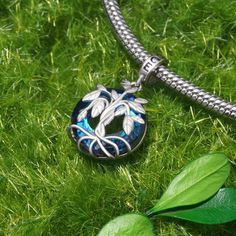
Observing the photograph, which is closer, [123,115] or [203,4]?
[123,115]

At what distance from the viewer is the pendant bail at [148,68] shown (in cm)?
146

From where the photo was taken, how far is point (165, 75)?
145cm

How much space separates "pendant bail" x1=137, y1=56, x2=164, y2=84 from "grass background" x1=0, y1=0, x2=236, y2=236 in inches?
1.1

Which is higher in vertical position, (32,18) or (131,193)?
(32,18)

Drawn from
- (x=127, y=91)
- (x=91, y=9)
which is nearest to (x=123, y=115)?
(x=127, y=91)

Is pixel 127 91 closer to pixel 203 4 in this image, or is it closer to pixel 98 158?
pixel 98 158

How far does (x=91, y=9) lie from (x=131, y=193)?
0.49 metres

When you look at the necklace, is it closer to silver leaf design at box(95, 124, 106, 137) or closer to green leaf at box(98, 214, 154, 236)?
silver leaf design at box(95, 124, 106, 137)

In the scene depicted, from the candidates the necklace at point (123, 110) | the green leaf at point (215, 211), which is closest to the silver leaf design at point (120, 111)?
the necklace at point (123, 110)

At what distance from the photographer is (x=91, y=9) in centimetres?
160

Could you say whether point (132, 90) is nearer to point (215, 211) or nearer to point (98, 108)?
point (98, 108)

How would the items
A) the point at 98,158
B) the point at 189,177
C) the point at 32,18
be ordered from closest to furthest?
1. the point at 189,177
2. the point at 98,158
3. the point at 32,18

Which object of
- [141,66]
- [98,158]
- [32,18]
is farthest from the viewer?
[32,18]

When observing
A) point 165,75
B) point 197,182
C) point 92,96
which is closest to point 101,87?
point 92,96
